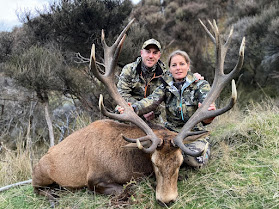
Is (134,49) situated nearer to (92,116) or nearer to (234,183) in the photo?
(92,116)

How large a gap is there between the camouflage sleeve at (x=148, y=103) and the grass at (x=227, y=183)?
1.09 meters

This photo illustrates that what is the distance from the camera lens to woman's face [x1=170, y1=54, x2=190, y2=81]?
4023mm

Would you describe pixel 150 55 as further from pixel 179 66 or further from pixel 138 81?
pixel 179 66

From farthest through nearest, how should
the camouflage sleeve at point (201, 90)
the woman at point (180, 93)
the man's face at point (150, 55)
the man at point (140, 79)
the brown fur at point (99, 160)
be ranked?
the man at point (140, 79)
the man's face at point (150, 55)
the woman at point (180, 93)
the camouflage sleeve at point (201, 90)
the brown fur at point (99, 160)

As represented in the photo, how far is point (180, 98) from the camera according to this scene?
4051 mm

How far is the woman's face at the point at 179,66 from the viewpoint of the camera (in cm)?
402

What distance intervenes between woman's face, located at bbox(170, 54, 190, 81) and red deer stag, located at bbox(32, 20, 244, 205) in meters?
0.59

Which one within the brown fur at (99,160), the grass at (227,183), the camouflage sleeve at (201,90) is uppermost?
the camouflage sleeve at (201,90)

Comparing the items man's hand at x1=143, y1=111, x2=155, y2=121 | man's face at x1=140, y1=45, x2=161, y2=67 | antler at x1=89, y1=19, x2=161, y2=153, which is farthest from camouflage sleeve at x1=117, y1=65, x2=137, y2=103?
antler at x1=89, y1=19, x2=161, y2=153

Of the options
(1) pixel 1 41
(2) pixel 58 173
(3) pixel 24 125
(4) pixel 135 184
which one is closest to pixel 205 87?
(4) pixel 135 184

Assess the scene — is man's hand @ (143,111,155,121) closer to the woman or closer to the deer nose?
the woman

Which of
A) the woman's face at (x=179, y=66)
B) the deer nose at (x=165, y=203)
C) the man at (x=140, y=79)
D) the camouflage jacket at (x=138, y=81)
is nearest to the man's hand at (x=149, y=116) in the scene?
the man at (x=140, y=79)

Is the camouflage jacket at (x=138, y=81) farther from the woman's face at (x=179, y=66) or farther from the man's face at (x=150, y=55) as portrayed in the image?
the woman's face at (x=179, y=66)

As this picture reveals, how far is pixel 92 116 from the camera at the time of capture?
26.1 ft
